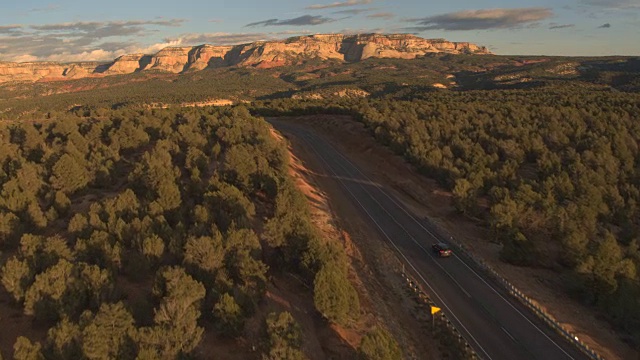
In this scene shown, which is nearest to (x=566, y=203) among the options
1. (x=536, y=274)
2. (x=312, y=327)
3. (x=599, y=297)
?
(x=536, y=274)

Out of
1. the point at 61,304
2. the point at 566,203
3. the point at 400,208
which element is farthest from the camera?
the point at 400,208

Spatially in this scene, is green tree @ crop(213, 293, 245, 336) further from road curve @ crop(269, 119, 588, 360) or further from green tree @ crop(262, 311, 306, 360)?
road curve @ crop(269, 119, 588, 360)

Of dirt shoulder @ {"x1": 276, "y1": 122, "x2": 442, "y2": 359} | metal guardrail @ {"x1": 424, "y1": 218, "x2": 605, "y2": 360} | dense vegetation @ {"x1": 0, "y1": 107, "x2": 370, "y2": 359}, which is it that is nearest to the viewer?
dense vegetation @ {"x1": 0, "y1": 107, "x2": 370, "y2": 359}

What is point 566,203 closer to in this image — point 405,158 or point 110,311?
point 405,158

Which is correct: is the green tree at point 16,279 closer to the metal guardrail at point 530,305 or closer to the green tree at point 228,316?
the green tree at point 228,316

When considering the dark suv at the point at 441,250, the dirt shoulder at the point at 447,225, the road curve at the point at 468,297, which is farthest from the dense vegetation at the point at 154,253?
the dark suv at the point at 441,250

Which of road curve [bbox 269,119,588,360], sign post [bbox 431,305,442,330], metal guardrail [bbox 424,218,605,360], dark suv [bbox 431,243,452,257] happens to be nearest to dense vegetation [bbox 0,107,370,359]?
sign post [bbox 431,305,442,330]
